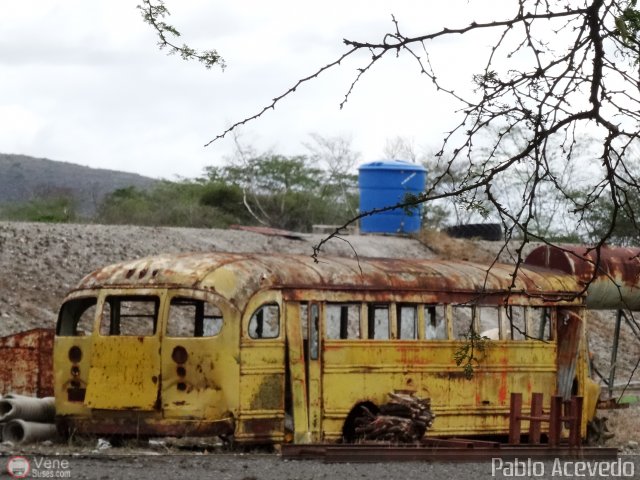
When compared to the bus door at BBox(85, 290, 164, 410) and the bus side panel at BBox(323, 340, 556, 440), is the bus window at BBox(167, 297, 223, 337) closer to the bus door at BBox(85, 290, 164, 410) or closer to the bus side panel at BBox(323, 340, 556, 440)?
the bus door at BBox(85, 290, 164, 410)

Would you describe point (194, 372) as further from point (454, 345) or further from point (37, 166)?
point (37, 166)

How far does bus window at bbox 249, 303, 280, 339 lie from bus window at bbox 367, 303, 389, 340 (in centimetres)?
125

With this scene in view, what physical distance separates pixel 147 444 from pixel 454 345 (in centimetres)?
383

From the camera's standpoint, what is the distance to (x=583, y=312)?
17.8m

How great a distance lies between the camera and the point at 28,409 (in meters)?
15.1

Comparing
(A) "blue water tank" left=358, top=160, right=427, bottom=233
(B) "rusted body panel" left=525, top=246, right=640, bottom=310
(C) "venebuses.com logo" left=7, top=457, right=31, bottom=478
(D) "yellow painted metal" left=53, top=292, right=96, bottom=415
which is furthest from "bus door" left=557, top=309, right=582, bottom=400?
(A) "blue water tank" left=358, top=160, right=427, bottom=233

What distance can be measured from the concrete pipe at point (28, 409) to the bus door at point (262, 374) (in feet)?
8.03

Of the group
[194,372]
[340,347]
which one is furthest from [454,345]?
[194,372]

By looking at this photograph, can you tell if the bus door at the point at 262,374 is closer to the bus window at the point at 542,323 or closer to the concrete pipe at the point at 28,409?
the concrete pipe at the point at 28,409

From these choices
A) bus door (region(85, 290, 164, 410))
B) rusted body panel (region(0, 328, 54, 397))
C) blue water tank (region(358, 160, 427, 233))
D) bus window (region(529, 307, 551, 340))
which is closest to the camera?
bus door (region(85, 290, 164, 410))

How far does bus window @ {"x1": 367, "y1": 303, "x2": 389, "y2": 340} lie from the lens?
15539mm

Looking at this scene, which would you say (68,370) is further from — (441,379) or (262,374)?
(441,379)

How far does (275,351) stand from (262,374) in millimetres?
292

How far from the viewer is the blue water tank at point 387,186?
119 ft
